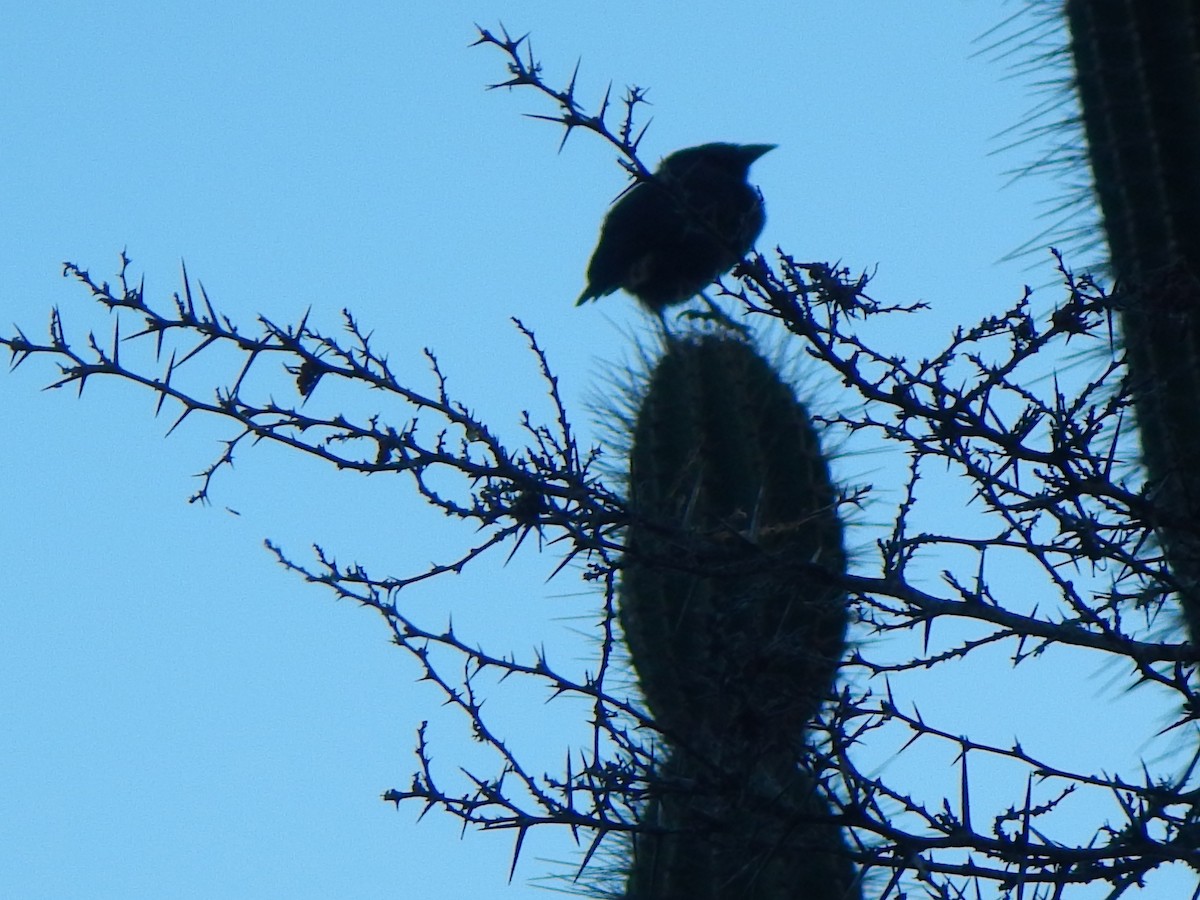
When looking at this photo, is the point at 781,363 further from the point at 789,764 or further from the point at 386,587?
the point at 386,587

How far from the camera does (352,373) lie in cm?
204

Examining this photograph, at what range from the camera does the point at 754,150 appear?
22.2 feet

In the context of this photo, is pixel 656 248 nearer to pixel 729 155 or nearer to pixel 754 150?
pixel 729 155

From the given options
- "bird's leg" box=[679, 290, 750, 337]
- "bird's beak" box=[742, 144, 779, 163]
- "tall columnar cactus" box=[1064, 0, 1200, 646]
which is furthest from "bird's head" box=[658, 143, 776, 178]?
"tall columnar cactus" box=[1064, 0, 1200, 646]

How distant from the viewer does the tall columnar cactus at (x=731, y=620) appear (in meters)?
1.98

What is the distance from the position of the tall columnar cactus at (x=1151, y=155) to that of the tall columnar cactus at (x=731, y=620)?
0.64 meters

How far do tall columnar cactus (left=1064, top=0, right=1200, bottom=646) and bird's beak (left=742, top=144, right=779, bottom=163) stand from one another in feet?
11.3

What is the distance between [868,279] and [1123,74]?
4.99ft

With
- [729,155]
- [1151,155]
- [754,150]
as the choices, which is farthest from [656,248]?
[1151,155]

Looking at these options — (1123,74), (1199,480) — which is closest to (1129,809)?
(1199,480)

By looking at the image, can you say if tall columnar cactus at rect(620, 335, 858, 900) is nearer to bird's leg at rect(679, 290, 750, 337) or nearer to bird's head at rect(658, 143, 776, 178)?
bird's leg at rect(679, 290, 750, 337)

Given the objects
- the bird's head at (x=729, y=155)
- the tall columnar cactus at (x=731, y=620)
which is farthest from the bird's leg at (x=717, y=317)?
the bird's head at (x=729, y=155)

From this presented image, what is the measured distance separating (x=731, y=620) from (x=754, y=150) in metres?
4.49

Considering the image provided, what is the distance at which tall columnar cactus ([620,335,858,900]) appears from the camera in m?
1.98
